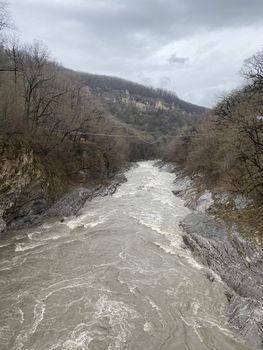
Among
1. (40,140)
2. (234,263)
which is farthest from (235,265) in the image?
(40,140)

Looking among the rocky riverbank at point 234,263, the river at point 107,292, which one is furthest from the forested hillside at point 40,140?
the rocky riverbank at point 234,263

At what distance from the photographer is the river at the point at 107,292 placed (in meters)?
11.2

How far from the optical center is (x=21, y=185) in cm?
2375

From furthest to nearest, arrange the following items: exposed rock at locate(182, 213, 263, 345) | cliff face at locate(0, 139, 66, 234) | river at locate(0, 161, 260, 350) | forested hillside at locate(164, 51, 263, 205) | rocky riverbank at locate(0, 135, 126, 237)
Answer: forested hillside at locate(164, 51, 263, 205)
rocky riverbank at locate(0, 135, 126, 237)
cliff face at locate(0, 139, 66, 234)
exposed rock at locate(182, 213, 263, 345)
river at locate(0, 161, 260, 350)

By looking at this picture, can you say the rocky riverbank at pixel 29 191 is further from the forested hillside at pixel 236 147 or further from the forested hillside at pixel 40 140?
the forested hillside at pixel 236 147

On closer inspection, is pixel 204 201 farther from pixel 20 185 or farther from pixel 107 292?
pixel 107 292

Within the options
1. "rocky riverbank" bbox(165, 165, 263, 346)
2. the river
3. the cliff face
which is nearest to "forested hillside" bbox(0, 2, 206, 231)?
the cliff face

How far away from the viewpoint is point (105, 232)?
72.2 ft

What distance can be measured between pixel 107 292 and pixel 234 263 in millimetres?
6066

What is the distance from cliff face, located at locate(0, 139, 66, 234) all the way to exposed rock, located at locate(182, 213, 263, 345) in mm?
10320

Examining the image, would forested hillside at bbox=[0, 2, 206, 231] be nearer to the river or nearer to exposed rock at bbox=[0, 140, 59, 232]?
exposed rock at bbox=[0, 140, 59, 232]

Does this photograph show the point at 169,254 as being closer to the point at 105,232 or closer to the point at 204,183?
the point at 105,232

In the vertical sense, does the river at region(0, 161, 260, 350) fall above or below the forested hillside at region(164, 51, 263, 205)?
below

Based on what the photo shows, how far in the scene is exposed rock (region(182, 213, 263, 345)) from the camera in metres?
12.0
